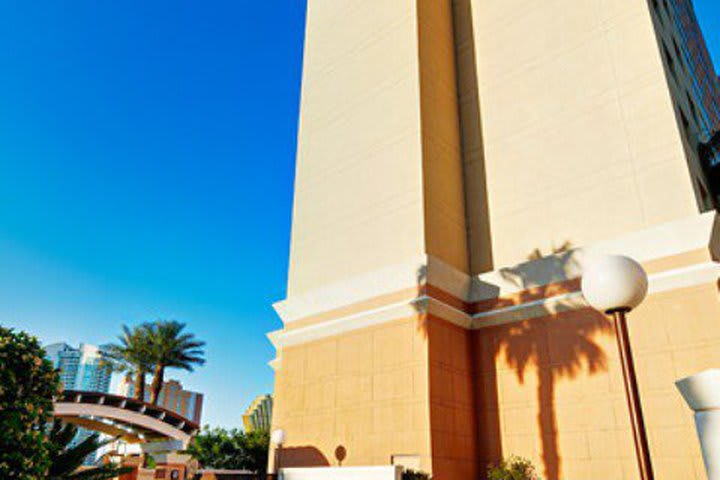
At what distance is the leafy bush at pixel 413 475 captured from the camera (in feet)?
35.7

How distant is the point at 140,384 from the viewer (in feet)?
116

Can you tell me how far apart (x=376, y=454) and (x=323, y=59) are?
43.4 feet

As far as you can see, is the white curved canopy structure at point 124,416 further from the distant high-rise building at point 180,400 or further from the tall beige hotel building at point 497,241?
the distant high-rise building at point 180,400

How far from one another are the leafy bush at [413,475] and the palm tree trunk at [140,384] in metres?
28.6

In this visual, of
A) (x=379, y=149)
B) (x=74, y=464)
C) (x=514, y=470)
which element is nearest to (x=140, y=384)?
(x=379, y=149)

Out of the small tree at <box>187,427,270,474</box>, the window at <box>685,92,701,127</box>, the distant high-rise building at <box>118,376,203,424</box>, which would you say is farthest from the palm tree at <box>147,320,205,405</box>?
the distant high-rise building at <box>118,376,203,424</box>

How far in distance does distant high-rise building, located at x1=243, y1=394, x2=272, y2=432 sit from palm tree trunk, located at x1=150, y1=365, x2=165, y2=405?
9865 millimetres

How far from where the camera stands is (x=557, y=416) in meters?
Answer: 12.1

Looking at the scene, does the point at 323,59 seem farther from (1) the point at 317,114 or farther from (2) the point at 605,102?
(2) the point at 605,102

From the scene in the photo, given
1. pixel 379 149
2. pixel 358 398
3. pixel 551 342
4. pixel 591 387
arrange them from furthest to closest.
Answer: pixel 379 149, pixel 358 398, pixel 551 342, pixel 591 387

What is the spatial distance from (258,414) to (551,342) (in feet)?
58.6

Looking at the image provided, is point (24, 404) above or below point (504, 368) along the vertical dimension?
below

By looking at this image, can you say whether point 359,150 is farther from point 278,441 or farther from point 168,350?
point 168,350

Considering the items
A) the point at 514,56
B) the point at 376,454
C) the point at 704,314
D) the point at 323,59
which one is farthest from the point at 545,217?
the point at 323,59
